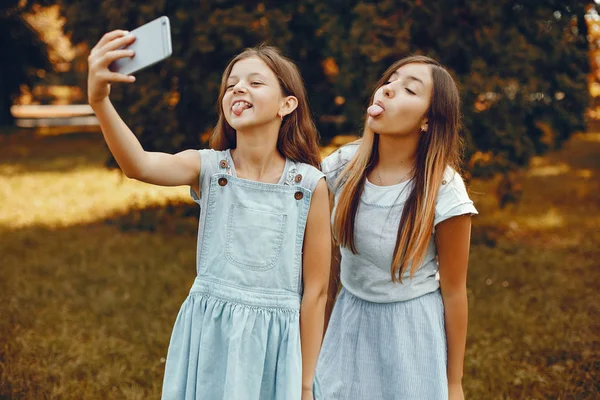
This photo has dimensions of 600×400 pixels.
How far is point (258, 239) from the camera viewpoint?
1.91 metres

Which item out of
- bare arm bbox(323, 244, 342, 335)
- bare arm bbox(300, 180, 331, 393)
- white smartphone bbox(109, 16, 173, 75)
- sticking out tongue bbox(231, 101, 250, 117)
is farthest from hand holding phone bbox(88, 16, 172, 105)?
bare arm bbox(323, 244, 342, 335)

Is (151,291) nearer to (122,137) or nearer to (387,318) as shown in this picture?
(387,318)

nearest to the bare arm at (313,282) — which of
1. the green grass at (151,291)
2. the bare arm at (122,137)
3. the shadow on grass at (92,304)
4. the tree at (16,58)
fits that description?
the bare arm at (122,137)

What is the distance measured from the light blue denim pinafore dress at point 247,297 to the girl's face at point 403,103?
353mm

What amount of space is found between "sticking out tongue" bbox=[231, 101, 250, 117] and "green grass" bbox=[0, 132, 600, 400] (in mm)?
1196

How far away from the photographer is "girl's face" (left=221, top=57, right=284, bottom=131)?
1919mm

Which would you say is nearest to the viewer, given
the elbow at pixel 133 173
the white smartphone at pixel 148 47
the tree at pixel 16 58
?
the white smartphone at pixel 148 47

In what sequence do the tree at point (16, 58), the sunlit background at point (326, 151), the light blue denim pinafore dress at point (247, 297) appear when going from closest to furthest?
the light blue denim pinafore dress at point (247, 297), the sunlit background at point (326, 151), the tree at point (16, 58)

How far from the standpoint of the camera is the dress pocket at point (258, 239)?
1.91 m

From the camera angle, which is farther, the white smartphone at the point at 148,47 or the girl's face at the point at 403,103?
the girl's face at the point at 403,103

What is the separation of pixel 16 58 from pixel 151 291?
1431 centimetres

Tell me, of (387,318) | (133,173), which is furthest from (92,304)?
(133,173)

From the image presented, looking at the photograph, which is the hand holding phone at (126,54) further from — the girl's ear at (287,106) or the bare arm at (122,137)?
the girl's ear at (287,106)

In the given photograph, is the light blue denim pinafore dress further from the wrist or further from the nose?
the wrist
